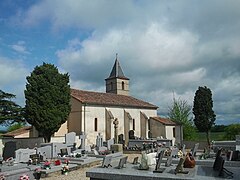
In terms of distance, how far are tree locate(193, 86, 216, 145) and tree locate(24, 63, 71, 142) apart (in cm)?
1934

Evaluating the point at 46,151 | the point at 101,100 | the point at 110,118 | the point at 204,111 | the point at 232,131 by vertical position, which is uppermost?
the point at 101,100

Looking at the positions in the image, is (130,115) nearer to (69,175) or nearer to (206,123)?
(206,123)

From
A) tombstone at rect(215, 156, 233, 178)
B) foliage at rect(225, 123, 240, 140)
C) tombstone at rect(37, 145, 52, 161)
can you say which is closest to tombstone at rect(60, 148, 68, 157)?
tombstone at rect(37, 145, 52, 161)

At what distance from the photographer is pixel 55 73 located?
2933cm

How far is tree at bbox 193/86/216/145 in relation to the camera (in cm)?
3631

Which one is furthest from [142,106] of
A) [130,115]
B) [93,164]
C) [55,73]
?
[93,164]

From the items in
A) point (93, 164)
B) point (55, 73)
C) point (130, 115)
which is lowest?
point (93, 164)

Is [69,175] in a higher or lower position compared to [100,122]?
lower

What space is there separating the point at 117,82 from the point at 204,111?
58.7 ft

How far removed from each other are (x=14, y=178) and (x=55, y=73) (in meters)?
18.8

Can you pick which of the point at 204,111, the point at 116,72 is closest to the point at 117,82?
the point at 116,72

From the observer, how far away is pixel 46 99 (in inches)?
1081

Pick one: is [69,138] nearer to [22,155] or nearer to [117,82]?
[22,155]

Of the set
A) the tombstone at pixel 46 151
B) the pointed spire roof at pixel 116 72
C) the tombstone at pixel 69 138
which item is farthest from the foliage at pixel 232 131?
the pointed spire roof at pixel 116 72
